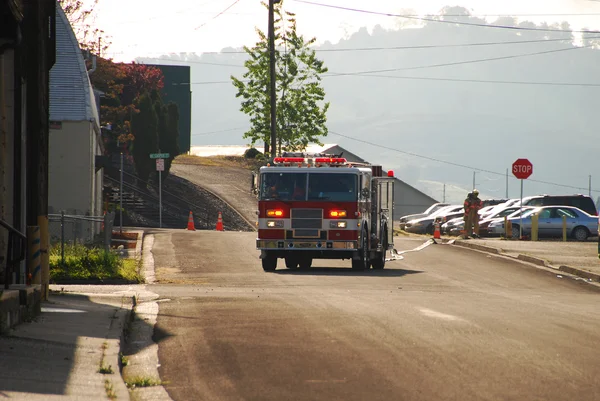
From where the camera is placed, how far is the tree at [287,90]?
61812 mm

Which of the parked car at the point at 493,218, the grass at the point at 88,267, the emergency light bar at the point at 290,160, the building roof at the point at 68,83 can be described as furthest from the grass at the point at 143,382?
the parked car at the point at 493,218

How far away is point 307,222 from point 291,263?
2026 millimetres

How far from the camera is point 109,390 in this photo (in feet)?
28.3

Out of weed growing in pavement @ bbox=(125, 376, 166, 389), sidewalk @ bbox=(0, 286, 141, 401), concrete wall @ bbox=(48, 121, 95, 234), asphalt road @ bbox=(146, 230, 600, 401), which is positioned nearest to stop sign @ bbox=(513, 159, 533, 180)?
concrete wall @ bbox=(48, 121, 95, 234)

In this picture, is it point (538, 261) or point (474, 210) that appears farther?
point (474, 210)

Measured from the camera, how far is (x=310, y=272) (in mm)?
25156

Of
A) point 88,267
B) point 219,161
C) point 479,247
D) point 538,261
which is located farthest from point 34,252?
point 219,161

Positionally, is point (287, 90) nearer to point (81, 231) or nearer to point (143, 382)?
point (81, 231)

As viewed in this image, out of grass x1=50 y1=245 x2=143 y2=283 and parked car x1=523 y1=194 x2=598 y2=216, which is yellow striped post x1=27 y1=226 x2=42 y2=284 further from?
parked car x1=523 y1=194 x2=598 y2=216

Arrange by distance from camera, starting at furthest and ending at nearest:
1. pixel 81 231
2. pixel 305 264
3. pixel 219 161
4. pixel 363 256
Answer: pixel 219 161 → pixel 81 231 → pixel 305 264 → pixel 363 256

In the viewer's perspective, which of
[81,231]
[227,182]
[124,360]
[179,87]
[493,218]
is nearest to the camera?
[124,360]

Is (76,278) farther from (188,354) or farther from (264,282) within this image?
(188,354)

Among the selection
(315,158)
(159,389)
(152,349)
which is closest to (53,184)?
(315,158)

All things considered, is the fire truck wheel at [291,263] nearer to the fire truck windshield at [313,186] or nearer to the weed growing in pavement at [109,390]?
the fire truck windshield at [313,186]
